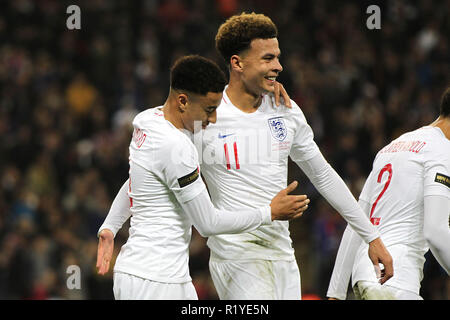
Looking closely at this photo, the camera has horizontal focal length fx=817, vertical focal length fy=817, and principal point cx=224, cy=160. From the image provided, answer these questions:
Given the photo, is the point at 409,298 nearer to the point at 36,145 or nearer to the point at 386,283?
the point at 386,283

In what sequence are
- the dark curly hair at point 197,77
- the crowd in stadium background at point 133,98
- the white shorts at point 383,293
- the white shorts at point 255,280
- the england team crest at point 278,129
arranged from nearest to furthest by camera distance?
the dark curly hair at point 197,77
the white shorts at point 383,293
the white shorts at point 255,280
the england team crest at point 278,129
the crowd in stadium background at point 133,98

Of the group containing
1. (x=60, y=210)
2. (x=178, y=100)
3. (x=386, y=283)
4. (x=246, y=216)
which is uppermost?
(x=178, y=100)

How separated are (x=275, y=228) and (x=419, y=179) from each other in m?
0.85

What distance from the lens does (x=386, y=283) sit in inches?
176

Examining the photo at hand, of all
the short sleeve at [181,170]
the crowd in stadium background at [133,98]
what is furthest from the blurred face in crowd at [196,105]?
the crowd in stadium background at [133,98]

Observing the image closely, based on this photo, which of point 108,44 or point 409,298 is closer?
point 409,298

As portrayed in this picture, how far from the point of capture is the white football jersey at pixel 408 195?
445 centimetres

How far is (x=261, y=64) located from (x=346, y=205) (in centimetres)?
95

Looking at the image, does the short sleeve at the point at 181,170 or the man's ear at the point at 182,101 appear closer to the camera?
the short sleeve at the point at 181,170

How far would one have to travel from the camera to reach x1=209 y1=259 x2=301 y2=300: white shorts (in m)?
4.54

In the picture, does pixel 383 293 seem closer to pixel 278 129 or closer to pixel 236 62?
pixel 278 129

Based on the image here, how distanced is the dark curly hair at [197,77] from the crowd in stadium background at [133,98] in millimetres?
4984

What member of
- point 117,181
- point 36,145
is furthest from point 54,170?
point 117,181

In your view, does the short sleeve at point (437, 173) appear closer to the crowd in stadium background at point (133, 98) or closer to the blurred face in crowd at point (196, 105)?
the blurred face in crowd at point (196, 105)
